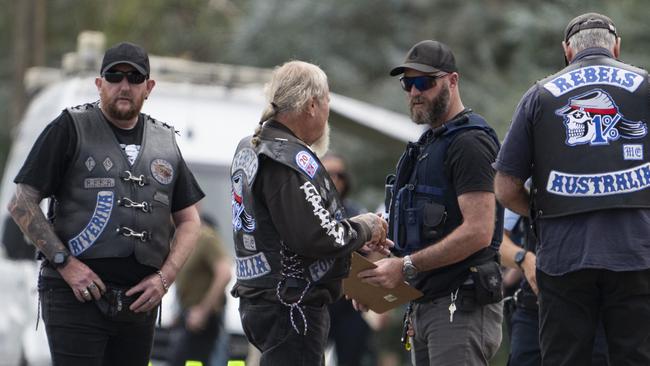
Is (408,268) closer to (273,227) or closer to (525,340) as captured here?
(273,227)

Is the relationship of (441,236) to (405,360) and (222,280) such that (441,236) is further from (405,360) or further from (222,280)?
(405,360)

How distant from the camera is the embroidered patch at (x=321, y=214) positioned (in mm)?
6301

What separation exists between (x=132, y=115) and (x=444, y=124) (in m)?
1.57

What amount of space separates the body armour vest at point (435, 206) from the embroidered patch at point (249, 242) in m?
0.87

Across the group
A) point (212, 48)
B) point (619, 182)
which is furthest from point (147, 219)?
point (212, 48)

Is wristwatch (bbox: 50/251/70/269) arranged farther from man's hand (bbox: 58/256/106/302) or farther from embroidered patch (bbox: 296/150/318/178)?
embroidered patch (bbox: 296/150/318/178)

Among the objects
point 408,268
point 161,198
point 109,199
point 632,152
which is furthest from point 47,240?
point 632,152

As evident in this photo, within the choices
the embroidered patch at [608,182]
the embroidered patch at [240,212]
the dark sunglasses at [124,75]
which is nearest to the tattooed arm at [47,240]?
the dark sunglasses at [124,75]

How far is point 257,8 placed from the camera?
68.8ft

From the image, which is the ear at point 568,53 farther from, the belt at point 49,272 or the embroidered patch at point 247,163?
the belt at point 49,272

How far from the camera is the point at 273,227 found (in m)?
6.43

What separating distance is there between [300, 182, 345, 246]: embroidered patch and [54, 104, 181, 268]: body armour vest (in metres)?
1.16

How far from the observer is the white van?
1180cm

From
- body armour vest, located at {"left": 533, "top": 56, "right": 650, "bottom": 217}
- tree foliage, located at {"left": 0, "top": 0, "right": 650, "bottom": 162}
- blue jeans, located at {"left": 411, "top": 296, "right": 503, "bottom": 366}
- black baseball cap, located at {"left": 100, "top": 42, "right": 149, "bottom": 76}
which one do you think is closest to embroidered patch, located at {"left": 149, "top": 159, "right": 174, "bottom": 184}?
black baseball cap, located at {"left": 100, "top": 42, "right": 149, "bottom": 76}
